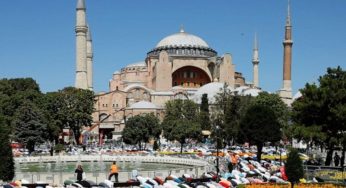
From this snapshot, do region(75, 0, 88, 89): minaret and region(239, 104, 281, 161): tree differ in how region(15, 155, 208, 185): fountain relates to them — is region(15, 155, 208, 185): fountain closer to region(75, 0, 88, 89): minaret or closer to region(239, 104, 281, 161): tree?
region(239, 104, 281, 161): tree

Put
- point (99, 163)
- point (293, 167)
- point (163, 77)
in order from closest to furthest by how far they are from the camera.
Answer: point (293, 167)
point (99, 163)
point (163, 77)

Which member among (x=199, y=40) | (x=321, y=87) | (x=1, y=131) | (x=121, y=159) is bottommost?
(x=121, y=159)

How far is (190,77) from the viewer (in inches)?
2950

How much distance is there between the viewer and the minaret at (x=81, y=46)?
55906 mm

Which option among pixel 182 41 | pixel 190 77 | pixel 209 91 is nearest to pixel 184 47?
pixel 182 41

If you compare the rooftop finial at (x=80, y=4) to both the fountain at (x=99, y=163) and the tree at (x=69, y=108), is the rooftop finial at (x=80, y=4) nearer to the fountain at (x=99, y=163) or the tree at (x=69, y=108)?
the tree at (x=69, y=108)

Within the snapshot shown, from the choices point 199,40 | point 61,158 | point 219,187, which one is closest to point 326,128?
point 219,187

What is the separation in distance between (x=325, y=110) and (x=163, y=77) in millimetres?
48843

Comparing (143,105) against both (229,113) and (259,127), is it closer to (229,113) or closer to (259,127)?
(229,113)

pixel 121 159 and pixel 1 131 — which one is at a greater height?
pixel 1 131

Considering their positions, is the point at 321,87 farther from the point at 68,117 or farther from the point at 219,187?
the point at 68,117

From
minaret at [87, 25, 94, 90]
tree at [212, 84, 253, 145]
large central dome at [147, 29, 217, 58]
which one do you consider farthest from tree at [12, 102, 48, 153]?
large central dome at [147, 29, 217, 58]

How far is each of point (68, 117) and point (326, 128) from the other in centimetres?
2606

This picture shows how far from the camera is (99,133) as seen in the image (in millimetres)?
63844
